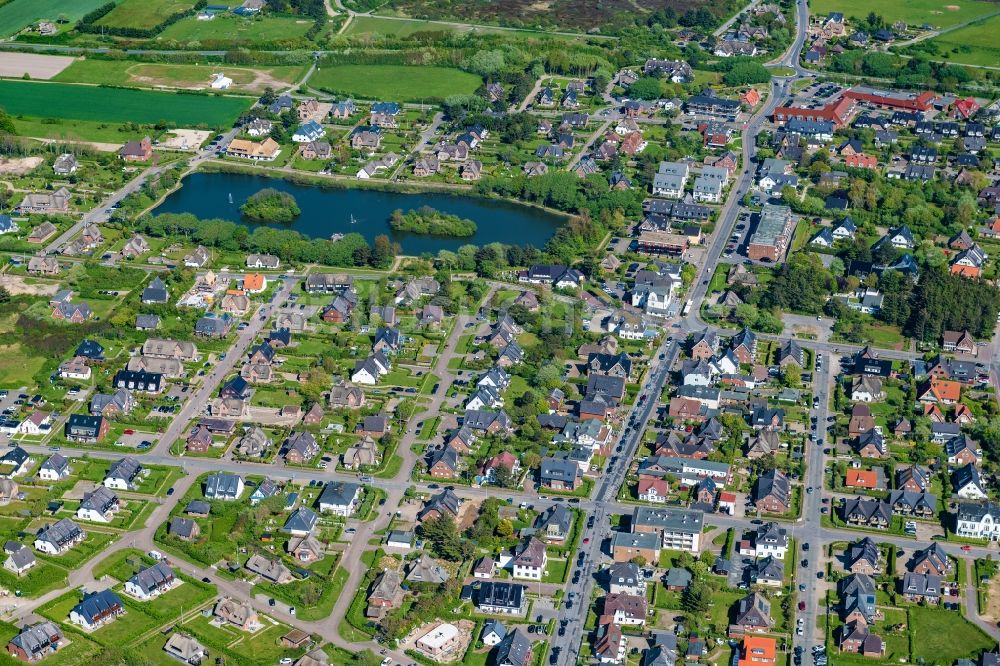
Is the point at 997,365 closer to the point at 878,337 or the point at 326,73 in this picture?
the point at 878,337

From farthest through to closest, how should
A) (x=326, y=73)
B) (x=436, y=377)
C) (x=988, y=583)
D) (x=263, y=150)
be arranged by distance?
(x=326, y=73), (x=263, y=150), (x=436, y=377), (x=988, y=583)

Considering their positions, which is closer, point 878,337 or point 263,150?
point 878,337

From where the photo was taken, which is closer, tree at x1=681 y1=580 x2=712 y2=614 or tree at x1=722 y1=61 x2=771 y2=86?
tree at x1=681 y1=580 x2=712 y2=614

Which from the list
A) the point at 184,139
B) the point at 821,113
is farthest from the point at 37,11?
the point at 821,113

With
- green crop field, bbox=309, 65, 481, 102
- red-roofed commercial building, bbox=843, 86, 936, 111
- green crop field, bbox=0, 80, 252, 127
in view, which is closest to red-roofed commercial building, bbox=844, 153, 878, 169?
red-roofed commercial building, bbox=843, 86, 936, 111

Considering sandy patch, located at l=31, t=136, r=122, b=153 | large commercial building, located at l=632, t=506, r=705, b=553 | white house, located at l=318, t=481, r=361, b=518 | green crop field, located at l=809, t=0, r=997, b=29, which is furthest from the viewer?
green crop field, located at l=809, t=0, r=997, b=29

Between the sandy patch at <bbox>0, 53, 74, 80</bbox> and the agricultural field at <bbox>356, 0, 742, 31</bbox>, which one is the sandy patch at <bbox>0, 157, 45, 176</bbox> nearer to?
the sandy patch at <bbox>0, 53, 74, 80</bbox>

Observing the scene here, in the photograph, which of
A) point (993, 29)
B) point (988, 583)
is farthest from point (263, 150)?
point (993, 29)
